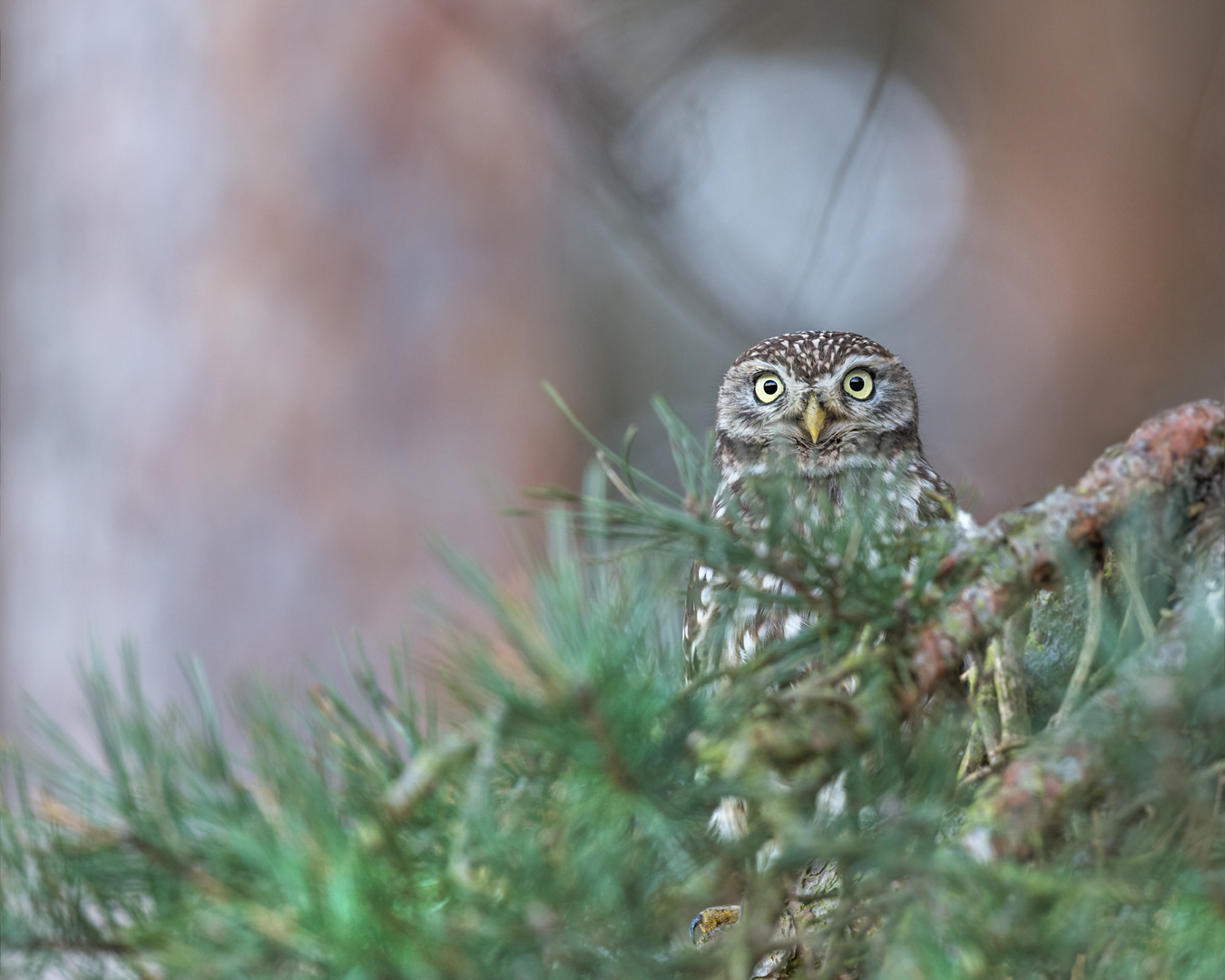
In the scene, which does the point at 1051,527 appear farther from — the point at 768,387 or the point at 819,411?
the point at 768,387

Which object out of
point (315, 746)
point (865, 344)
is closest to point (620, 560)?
point (315, 746)

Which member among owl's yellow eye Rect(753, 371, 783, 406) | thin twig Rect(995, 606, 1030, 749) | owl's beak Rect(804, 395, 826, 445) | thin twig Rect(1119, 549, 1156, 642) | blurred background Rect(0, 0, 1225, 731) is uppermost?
blurred background Rect(0, 0, 1225, 731)

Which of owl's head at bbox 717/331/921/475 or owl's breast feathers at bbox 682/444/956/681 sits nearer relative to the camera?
owl's breast feathers at bbox 682/444/956/681

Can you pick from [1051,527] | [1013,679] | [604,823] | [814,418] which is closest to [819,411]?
[814,418]

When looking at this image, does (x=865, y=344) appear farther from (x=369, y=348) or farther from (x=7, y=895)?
(x=7, y=895)

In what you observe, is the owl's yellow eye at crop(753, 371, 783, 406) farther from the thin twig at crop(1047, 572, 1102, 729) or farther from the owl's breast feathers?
the thin twig at crop(1047, 572, 1102, 729)

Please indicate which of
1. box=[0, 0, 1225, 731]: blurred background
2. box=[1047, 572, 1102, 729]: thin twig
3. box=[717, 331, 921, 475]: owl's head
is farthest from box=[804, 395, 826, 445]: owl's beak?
box=[1047, 572, 1102, 729]: thin twig
